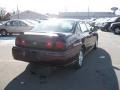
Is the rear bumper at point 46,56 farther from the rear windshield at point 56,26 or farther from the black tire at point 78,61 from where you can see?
the rear windshield at point 56,26

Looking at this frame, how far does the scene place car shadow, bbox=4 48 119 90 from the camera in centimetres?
618

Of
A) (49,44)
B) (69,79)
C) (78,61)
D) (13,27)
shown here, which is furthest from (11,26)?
(69,79)

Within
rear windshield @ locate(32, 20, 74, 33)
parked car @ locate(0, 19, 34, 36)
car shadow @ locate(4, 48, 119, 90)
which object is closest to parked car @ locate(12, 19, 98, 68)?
rear windshield @ locate(32, 20, 74, 33)

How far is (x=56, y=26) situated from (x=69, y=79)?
1.87 m

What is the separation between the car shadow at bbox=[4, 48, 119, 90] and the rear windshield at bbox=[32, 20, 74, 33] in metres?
1.20

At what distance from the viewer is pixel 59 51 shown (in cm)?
668

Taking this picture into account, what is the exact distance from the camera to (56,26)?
7.94 metres

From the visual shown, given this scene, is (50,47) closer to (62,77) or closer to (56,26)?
(62,77)

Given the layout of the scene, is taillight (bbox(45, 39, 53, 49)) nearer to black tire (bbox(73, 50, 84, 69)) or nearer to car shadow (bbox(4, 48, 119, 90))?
car shadow (bbox(4, 48, 119, 90))

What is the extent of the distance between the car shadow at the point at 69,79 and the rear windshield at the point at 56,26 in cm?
120

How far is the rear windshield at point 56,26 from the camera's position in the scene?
775 centimetres

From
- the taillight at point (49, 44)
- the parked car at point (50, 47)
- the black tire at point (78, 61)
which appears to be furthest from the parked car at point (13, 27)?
the taillight at point (49, 44)

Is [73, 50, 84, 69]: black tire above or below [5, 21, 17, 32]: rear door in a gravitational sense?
below

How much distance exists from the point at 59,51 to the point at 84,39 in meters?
2.17
